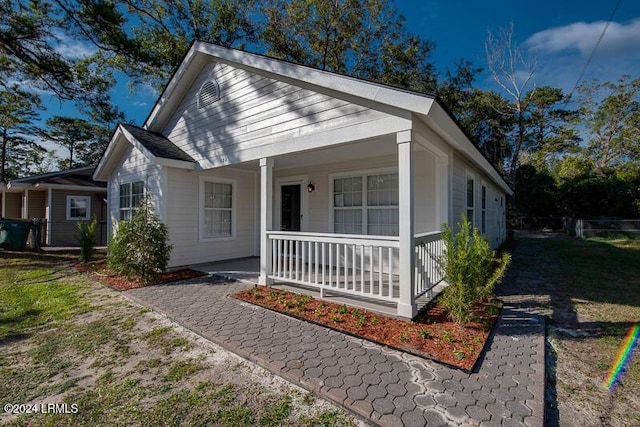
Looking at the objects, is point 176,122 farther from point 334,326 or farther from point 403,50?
point 403,50

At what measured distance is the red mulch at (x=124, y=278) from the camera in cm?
615

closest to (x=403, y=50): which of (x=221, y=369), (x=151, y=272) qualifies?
(x=151, y=272)

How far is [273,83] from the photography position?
5832 millimetres

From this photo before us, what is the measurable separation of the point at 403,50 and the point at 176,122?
14.0m

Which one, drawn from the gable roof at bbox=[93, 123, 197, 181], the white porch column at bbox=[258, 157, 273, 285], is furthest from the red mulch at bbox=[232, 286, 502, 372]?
the gable roof at bbox=[93, 123, 197, 181]

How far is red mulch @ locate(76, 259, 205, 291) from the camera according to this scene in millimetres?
6152

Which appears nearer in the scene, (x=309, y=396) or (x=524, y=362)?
(x=309, y=396)

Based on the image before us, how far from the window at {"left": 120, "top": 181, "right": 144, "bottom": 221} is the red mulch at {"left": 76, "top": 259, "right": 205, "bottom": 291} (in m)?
1.75

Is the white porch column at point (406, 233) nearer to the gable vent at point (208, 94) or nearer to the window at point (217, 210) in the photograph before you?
the gable vent at point (208, 94)

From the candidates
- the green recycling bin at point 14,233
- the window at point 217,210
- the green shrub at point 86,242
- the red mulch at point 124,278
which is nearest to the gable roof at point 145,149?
the window at point 217,210

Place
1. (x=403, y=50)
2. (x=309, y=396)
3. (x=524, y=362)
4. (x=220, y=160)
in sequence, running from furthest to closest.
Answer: (x=403, y=50) < (x=220, y=160) < (x=524, y=362) < (x=309, y=396)

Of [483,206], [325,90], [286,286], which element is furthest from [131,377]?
[483,206]

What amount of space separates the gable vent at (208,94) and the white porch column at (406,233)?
16.7 feet

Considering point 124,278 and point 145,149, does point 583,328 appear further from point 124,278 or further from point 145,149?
point 145,149
